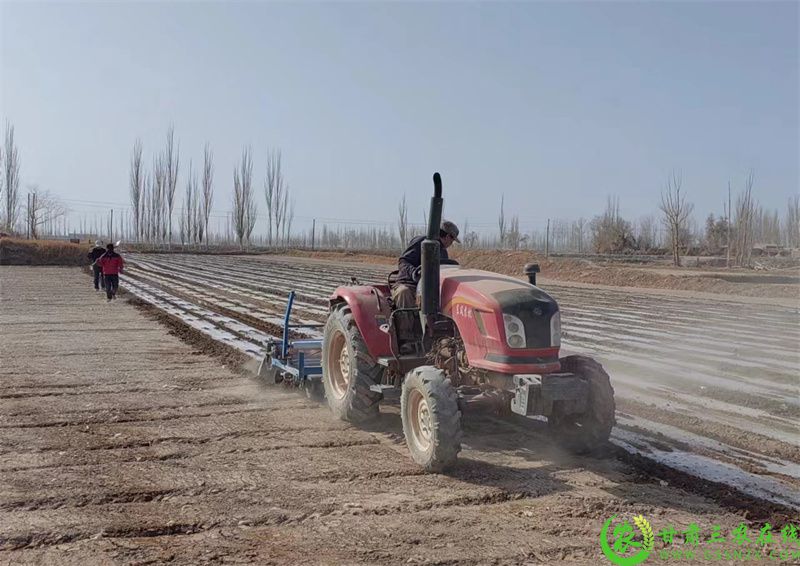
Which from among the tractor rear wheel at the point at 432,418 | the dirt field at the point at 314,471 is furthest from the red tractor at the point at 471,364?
the dirt field at the point at 314,471

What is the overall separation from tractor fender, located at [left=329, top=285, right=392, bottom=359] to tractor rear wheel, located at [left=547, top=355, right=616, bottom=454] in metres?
1.46

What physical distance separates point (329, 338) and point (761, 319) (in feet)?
39.3

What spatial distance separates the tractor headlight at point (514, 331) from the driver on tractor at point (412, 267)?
3.69 feet

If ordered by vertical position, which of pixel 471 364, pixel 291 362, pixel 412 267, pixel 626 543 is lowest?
pixel 626 543

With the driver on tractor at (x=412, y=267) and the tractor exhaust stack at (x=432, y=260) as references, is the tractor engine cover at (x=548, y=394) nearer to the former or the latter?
the tractor exhaust stack at (x=432, y=260)

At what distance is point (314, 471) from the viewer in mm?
4934

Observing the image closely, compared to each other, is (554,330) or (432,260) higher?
(432,260)

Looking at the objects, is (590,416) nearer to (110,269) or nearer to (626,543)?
(626,543)

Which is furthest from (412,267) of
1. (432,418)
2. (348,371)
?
(432,418)

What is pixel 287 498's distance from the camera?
4.39m

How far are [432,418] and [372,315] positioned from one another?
154cm

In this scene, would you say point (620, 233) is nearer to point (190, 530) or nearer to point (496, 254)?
point (496, 254)

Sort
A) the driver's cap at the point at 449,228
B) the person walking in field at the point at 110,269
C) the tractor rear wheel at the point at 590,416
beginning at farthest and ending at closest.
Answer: the person walking in field at the point at 110,269, the driver's cap at the point at 449,228, the tractor rear wheel at the point at 590,416

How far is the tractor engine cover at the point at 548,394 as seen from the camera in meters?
4.65
